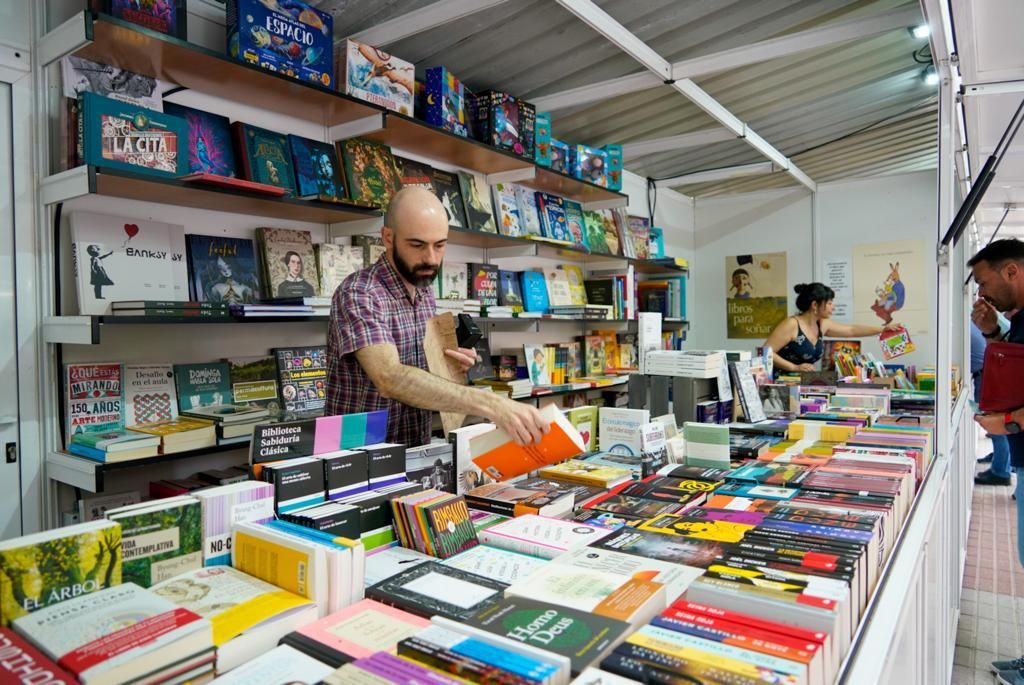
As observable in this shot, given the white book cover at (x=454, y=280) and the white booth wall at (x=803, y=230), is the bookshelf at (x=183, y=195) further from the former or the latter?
the white booth wall at (x=803, y=230)

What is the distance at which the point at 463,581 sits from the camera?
1.22 m

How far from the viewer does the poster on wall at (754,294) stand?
709 centimetres

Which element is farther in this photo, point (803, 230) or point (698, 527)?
point (803, 230)

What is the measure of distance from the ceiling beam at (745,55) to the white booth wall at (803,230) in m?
3.53

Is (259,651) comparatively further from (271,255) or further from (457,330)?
(271,255)

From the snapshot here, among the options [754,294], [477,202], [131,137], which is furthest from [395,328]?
[754,294]

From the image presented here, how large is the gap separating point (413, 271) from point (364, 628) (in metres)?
1.59

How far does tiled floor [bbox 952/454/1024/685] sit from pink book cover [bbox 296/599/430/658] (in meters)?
2.97

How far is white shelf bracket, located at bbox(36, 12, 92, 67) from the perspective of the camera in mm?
2162

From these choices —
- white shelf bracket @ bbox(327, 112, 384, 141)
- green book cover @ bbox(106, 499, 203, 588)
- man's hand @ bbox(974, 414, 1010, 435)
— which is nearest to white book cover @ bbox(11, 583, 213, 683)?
green book cover @ bbox(106, 499, 203, 588)

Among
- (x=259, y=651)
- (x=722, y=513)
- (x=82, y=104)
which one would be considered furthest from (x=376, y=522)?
(x=82, y=104)

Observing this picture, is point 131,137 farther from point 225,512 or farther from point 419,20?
point 225,512

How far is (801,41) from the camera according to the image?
3.33 m

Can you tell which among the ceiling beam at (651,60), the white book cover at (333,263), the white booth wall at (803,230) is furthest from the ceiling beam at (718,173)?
the white book cover at (333,263)
